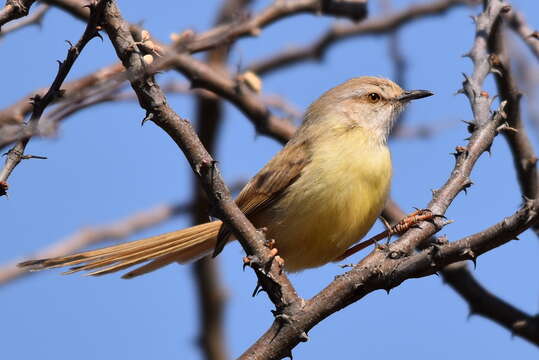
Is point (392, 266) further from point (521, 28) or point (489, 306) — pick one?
point (521, 28)

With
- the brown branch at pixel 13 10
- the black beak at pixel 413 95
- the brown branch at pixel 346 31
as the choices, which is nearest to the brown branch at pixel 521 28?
the black beak at pixel 413 95

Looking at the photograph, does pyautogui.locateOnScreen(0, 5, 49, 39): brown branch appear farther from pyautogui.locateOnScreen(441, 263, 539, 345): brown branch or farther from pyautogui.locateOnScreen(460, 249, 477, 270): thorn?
pyautogui.locateOnScreen(441, 263, 539, 345): brown branch

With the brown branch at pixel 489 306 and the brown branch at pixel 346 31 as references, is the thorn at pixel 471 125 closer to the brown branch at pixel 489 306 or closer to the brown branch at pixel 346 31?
the brown branch at pixel 489 306

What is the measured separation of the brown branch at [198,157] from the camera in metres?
3.14

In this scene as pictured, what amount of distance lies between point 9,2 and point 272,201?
8.46ft

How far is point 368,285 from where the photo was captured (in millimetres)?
3533

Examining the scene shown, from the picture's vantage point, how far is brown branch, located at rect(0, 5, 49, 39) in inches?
170

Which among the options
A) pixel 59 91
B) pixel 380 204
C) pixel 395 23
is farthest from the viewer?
pixel 395 23

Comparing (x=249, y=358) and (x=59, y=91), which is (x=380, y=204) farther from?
(x=59, y=91)

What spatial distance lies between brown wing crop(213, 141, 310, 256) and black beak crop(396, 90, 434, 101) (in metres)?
1.16

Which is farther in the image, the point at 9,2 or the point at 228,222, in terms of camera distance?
the point at 228,222

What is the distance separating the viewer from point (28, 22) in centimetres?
463

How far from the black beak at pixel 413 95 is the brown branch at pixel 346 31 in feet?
5.56

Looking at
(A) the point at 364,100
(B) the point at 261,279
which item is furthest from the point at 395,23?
(B) the point at 261,279
